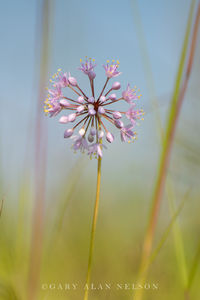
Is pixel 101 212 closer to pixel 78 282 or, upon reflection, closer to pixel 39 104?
pixel 78 282

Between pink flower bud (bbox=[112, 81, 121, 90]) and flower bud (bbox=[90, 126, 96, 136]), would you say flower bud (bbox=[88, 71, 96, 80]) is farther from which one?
flower bud (bbox=[90, 126, 96, 136])

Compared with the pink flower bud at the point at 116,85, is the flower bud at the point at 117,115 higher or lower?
lower

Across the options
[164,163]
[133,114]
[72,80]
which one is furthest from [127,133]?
[164,163]

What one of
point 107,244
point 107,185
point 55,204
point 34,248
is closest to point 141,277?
point 34,248

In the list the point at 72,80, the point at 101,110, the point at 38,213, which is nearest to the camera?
the point at 38,213


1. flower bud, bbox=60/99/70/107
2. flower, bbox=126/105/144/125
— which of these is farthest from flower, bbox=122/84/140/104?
flower bud, bbox=60/99/70/107

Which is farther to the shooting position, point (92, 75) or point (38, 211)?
point (92, 75)

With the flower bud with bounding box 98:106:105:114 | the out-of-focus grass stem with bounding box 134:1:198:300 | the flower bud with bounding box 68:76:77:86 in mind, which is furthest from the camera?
the flower bud with bounding box 68:76:77:86

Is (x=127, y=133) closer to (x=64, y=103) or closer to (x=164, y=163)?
(x=64, y=103)

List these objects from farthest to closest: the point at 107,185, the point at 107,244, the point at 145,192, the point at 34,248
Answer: the point at 107,185, the point at 145,192, the point at 107,244, the point at 34,248

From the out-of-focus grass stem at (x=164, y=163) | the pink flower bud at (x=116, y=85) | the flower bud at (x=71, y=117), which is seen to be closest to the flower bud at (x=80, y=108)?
the flower bud at (x=71, y=117)

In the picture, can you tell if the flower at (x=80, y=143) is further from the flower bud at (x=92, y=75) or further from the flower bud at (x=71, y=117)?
the flower bud at (x=92, y=75)
